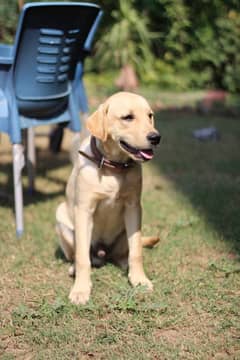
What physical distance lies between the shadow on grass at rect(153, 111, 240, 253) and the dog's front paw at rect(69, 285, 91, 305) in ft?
3.56

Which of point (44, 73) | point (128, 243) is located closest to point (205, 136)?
point (44, 73)

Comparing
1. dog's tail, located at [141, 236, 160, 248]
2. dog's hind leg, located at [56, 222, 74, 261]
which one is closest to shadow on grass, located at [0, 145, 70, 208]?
dog's hind leg, located at [56, 222, 74, 261]

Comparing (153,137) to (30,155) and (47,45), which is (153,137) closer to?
(47,45)

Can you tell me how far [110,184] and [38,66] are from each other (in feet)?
4.17

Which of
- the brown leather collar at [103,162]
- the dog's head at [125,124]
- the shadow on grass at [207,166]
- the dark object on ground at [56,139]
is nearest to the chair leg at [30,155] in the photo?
the dark object on ground at [56,139]

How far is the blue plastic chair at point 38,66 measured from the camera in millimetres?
3785

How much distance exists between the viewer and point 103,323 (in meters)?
2.75

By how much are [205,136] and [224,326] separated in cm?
436

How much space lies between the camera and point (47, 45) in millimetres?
3908

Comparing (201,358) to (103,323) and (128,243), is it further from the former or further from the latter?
(128,243)

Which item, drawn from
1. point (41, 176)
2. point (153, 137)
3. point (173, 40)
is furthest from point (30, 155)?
point (173, 40)

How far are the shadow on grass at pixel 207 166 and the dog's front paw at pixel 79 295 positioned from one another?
109 centimetres

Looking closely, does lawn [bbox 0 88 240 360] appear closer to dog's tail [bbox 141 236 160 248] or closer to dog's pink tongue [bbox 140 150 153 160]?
dog's tail [bbox 141 236 160 248]

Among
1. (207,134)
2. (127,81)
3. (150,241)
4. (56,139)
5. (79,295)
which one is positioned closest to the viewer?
(79,295)
